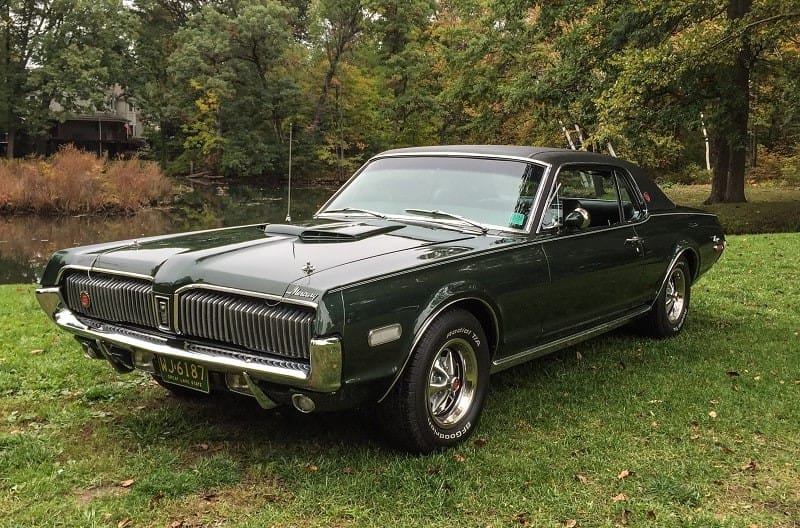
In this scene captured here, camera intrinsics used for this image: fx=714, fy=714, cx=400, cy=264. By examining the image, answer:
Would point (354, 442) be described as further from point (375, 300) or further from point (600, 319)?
point (600, 319)

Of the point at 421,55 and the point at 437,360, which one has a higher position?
the point at 421,55

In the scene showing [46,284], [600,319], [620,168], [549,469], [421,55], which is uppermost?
[421,55]

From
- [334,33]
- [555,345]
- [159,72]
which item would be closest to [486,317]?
[555,345]

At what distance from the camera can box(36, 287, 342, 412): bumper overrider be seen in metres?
3.22

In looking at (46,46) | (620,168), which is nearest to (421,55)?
(46,46)

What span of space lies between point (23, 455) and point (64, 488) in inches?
19.5

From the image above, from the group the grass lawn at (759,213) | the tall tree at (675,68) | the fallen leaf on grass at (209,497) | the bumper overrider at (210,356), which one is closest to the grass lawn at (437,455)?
the fallen leaf on grass at (209,497)

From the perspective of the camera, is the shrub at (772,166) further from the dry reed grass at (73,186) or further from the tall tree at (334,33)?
the dry reed grass at (73,186)

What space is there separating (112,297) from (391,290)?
164 centimetres

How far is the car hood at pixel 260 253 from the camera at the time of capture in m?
3.48

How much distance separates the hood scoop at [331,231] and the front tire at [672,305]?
2.85 m

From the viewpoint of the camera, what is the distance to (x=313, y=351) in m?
3.18

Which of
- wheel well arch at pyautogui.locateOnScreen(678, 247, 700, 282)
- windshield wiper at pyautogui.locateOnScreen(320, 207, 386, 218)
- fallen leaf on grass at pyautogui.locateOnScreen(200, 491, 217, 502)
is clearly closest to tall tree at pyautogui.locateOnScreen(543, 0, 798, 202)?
wheel well arch at pyautogui.locateOnScreen(678, 247, 700, 282)

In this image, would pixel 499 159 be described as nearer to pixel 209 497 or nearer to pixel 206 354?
pixel 206 354
